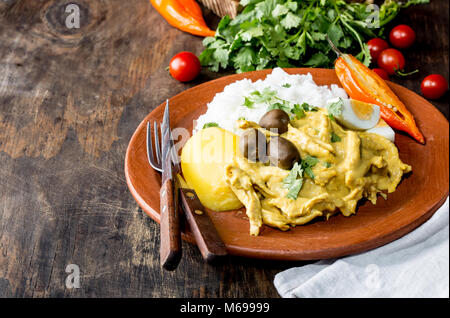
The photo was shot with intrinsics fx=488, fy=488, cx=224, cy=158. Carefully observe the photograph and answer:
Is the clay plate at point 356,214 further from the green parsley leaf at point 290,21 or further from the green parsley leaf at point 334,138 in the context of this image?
the green parsley leaf at point 290,21

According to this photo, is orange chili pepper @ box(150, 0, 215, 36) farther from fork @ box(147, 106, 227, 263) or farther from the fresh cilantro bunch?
fork @ box(147, 106, 227, 263)

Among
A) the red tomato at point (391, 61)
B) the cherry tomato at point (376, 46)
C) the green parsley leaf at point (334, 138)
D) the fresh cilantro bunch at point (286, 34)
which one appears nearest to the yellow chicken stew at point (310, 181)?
the green parsley leaf at point (334, 138)

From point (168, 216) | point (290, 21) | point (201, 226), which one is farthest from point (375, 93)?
point (168, 216)

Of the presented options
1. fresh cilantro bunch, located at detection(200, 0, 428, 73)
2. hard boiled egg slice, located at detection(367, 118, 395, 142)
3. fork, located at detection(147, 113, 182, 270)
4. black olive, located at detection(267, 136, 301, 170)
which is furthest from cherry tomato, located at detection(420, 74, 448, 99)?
fork, located at detection(147, 113, 182, 270)

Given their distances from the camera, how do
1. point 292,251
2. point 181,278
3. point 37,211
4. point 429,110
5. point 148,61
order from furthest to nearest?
point 148,61 < point 429,110 < point 37,211 < point 181,278 < point 292,251
